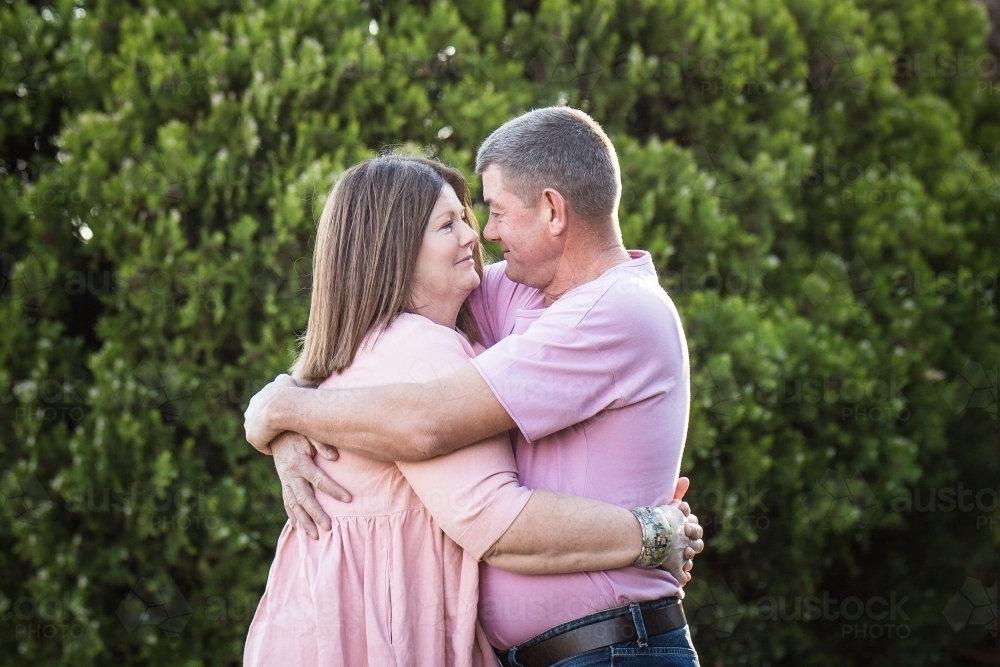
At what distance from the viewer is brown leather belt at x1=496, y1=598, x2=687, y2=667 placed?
7.97ft

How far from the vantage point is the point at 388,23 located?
15.0 ft

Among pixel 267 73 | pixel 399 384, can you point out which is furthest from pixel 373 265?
pixel 267 73

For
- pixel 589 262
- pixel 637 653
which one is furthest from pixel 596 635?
pixel 589 262

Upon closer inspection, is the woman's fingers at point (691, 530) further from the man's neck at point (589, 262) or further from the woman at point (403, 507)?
the man's neck at point (589, 262)

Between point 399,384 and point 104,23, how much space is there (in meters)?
2.86

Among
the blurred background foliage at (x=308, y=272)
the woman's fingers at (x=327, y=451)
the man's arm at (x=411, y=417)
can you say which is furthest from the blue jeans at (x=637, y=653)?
the blurred background foliage at (x=308, y=272)

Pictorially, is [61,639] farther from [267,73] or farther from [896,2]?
[896,2]

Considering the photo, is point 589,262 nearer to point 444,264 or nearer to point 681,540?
point 444,264

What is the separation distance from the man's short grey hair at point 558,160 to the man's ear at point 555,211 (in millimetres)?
16

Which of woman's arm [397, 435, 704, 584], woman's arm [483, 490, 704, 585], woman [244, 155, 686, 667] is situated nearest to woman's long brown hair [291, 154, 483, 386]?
woman [244, 155, 686, 667]

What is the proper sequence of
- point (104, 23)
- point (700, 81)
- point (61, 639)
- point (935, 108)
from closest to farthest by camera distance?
point (61, 639) → point (104, 23) → point (700, 81) → point (935, 108)

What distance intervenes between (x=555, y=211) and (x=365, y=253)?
516mm

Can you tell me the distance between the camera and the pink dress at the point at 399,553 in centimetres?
235

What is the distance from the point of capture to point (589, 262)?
8.95 feet
